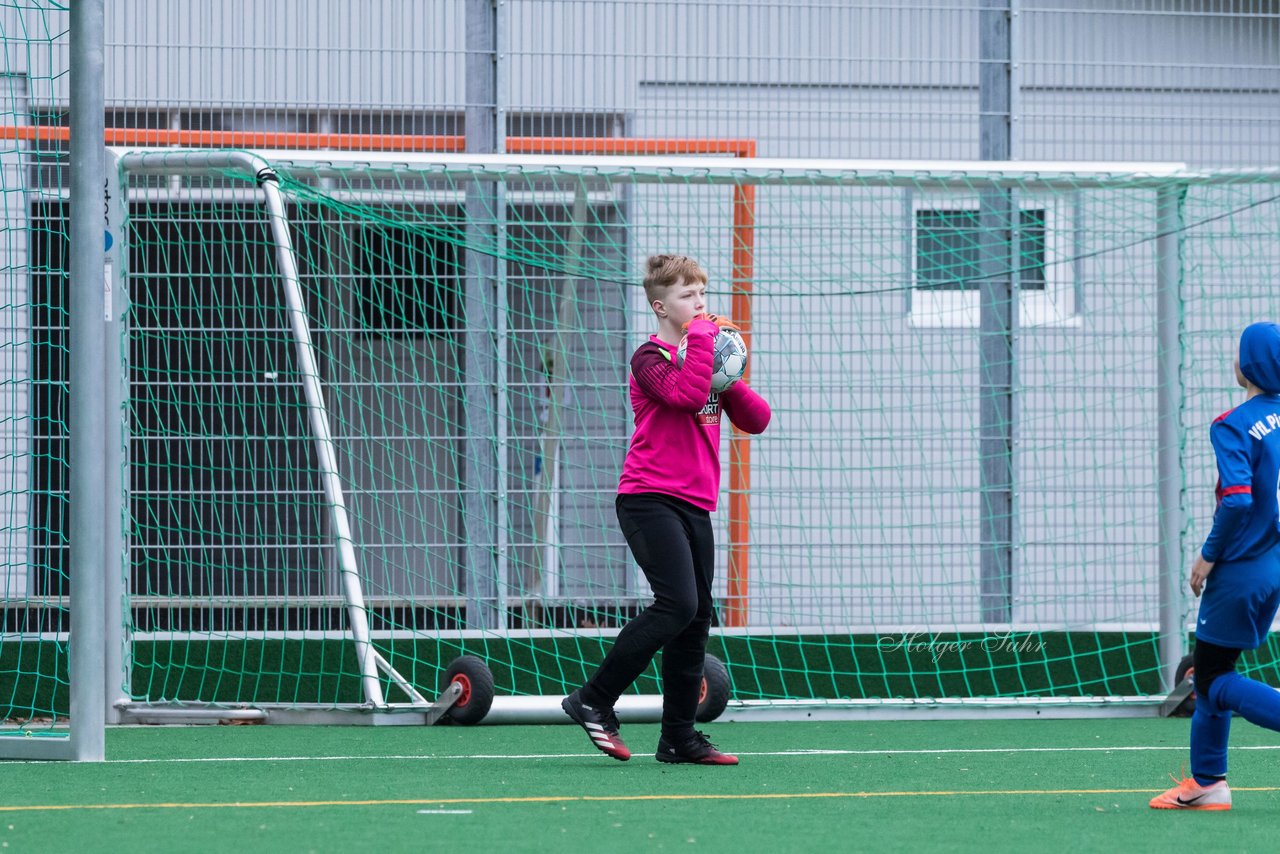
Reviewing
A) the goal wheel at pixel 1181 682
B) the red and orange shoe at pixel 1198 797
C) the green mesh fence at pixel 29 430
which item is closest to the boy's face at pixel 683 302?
the red and orange shoe at pixel 1198 797

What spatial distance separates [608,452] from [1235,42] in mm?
3311

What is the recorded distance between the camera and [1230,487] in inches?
165

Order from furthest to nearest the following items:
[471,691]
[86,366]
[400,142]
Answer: [400,142] → [471,691] → [86,366]

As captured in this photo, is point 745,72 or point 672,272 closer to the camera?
point 672,272

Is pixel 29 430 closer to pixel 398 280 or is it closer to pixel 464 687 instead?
pixel 398 280

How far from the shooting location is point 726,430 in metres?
7.71

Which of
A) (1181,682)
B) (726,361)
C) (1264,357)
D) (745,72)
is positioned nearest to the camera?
(1264,357)

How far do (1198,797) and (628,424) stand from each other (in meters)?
3.67

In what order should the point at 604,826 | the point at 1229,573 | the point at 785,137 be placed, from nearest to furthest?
the point at 604,826
the point at 1229,573
the point at 785,137

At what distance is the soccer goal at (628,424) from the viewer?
695cm

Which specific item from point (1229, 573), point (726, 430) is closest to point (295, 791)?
point (1229, 573)

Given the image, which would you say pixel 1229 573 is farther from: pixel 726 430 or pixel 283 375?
pixel 283 375

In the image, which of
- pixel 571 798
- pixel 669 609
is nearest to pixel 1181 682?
pixel 669 609

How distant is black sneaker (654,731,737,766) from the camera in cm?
515
